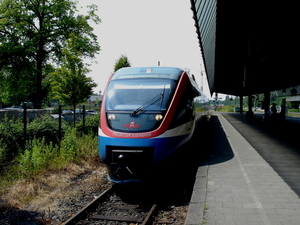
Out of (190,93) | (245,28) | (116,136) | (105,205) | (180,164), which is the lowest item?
(105,205)

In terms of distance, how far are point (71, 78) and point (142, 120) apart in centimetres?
1012

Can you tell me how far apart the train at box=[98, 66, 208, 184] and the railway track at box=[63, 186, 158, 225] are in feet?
1.37

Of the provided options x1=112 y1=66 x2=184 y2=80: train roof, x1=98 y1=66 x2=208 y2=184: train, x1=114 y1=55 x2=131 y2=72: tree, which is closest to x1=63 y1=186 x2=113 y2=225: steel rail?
x1=98 y1=66 x2=208 y2=184: train

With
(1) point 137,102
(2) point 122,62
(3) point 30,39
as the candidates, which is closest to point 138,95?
(1) point 137,102

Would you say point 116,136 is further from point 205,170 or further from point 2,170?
point 2,170

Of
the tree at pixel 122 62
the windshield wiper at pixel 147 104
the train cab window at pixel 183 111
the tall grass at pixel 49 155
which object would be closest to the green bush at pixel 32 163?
the tall grass at pixel 49 155

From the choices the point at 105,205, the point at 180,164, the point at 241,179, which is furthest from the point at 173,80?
the point at 105,205

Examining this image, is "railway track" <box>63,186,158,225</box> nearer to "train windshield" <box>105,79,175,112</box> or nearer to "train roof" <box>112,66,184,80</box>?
"train windshield" <box>105,79,175,112</box>

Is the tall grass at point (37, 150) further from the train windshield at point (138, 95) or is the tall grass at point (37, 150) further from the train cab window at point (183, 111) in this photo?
the train cab window at point (183, 111)

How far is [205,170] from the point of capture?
7062 mm

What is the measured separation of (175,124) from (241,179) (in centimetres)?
181

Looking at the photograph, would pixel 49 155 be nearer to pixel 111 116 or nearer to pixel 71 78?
pixel 111 116

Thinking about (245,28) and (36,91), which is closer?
(245,28)

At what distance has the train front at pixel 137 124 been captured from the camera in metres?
5.89
